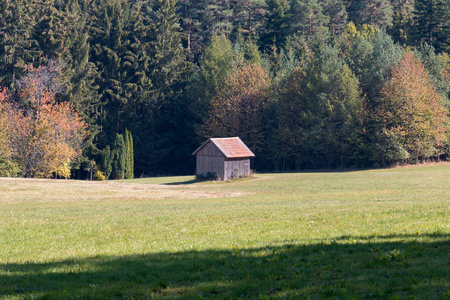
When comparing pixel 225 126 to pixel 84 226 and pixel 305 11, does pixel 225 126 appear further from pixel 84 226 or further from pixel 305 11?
pixel 84 226

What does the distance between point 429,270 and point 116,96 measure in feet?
226

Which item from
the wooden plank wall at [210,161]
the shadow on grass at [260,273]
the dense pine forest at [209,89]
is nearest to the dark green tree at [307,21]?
the dense pine forest at [209,89]

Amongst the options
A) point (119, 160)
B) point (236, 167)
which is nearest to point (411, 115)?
point (236, 167)

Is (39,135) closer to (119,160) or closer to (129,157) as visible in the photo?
(119,160)

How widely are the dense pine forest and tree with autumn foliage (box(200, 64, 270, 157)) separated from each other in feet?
0.52

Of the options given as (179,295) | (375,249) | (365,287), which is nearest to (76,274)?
(179,295)

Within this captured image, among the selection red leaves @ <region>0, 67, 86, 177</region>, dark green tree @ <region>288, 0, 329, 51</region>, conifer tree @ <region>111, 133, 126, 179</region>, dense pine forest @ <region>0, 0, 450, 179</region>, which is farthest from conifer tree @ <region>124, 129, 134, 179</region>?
dark green tree @ <region>288, 0, 329, 51</region>

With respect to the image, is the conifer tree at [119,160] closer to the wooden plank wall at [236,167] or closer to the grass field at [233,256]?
the wooden plank wall at [236,167]

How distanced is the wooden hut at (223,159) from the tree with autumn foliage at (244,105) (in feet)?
45.4

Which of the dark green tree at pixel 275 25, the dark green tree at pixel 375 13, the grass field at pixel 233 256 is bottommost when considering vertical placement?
the grass field at pixel 233 256

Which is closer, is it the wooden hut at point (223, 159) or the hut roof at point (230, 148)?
the wooden hut at point (223, 159)

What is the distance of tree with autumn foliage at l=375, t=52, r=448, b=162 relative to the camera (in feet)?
195

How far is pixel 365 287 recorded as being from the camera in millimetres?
7660

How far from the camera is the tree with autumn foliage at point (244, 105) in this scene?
69125 mm
